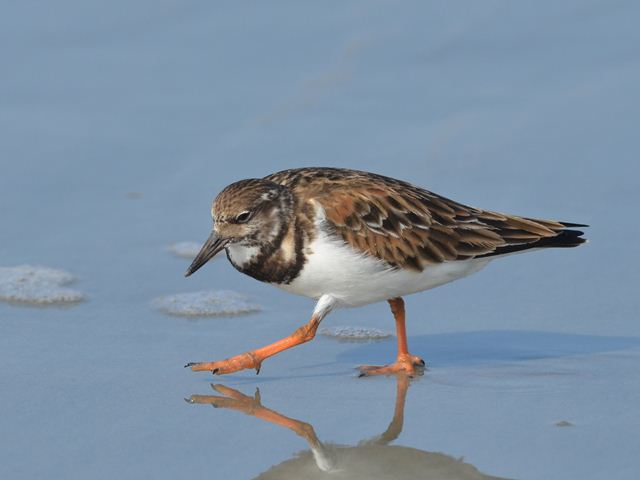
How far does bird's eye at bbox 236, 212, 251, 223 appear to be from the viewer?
5547 mm

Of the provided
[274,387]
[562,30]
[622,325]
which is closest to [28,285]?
[274,387]

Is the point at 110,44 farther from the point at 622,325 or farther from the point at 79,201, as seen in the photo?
the point at 622,325

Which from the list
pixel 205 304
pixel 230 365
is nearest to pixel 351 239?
pixel 230 365

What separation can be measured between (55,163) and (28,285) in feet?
5.10

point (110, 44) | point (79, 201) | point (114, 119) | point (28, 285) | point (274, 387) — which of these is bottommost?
point (274, 387)

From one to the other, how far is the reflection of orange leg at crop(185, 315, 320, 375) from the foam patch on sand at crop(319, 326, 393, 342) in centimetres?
50

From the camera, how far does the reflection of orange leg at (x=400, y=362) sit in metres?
5.63

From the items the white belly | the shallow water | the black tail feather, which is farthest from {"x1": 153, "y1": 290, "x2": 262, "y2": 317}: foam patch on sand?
the black tail feather

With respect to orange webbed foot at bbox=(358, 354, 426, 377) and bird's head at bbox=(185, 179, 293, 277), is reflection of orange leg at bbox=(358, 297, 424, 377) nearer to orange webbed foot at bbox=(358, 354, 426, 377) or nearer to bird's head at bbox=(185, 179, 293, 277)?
orange webbed foot at bbox=(358, 354, 426, 377)

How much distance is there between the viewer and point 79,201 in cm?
763

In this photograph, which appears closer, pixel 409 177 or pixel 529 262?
pixel 529 262

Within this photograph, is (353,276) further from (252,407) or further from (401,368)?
(252,407)

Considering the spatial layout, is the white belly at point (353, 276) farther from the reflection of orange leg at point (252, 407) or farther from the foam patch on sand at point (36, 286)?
the foam patch on sand at point (36, 286)

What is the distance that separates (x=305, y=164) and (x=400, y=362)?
2.45 m
